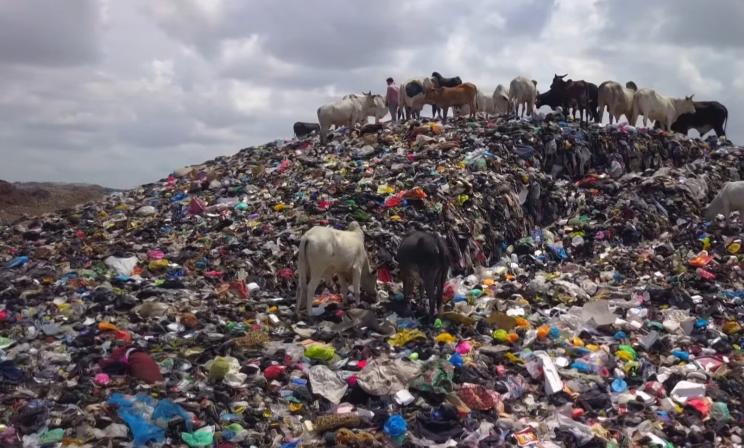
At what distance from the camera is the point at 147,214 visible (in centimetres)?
1396

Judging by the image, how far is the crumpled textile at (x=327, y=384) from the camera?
6.04 meters

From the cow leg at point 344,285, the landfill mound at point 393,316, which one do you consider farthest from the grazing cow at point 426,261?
the cow leg at point 344,285

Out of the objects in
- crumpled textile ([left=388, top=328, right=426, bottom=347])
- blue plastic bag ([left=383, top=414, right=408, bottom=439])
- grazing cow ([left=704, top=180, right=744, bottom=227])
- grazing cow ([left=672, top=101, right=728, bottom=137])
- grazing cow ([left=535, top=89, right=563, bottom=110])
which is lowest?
blue plastic bag ([left=383, top=414, right=408, bottom=439])

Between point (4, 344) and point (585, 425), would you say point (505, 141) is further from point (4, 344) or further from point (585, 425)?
point (4, 344)

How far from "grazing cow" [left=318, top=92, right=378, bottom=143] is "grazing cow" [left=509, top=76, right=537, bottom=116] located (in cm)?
447

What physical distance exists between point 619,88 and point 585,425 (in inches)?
609

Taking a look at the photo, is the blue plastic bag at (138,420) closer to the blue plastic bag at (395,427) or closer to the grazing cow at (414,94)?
the blue plastic bag at (395,427)

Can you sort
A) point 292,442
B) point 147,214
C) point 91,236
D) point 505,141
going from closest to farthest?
point 292,442 → point 91,236 → point 147,214 → point 505,141

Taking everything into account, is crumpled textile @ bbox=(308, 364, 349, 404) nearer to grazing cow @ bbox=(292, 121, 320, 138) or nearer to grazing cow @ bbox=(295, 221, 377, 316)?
grazing cow @ bbox=(295, 221, 377, 316)

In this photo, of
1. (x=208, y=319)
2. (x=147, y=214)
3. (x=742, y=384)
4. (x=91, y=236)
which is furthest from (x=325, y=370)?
(x=147, y=214)

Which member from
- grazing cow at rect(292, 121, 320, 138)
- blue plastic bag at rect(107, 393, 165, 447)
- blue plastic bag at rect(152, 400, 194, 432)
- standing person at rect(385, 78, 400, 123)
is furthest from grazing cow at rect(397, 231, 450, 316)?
grazing cow at rect(292, 121, 320, 138)

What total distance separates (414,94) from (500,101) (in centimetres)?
280

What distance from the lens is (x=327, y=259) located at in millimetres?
7836

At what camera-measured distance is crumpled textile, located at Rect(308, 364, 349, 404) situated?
19.8 ft
